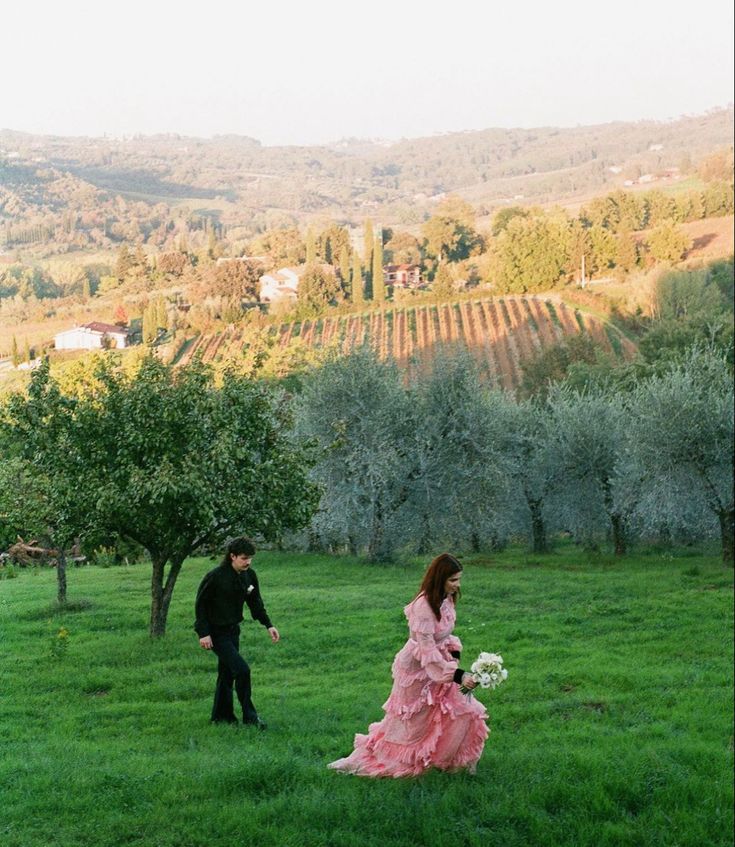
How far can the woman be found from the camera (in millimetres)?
4957

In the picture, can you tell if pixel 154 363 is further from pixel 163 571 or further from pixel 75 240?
pixel 163 571

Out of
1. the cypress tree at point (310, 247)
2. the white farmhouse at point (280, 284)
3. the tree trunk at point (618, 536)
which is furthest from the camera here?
the tree trunk at point (618, 536)

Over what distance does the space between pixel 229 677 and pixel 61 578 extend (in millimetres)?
1125

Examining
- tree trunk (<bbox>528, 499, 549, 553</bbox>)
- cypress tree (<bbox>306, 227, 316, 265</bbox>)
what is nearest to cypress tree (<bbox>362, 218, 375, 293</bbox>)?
cypress tree (<bbox>306, 227, 316, 265</bbox>)

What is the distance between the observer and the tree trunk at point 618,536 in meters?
11.2

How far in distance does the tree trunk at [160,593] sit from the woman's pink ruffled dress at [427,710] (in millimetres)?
1502

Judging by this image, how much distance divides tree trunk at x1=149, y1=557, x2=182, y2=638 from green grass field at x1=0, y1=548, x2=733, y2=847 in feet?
0.24

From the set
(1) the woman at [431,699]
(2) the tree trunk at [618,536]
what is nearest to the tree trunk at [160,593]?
(1) the woman at [431,699]

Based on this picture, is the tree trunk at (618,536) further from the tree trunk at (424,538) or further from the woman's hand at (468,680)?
the woman's hand at (468,680)

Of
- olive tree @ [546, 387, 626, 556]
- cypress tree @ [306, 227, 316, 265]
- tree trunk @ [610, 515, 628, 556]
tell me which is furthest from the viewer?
olive tree @ [546, 387, 626, 556]

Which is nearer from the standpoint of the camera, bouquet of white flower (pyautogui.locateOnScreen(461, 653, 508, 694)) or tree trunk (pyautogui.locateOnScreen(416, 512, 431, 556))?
bouquet of white flower (pyautogui.locateOnScreen(461, 653, 508, 694))

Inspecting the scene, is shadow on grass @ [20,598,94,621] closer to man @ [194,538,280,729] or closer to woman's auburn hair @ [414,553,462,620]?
man @ [194,538,280,729]

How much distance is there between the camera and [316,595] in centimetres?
668

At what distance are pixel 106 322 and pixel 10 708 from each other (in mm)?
2245
